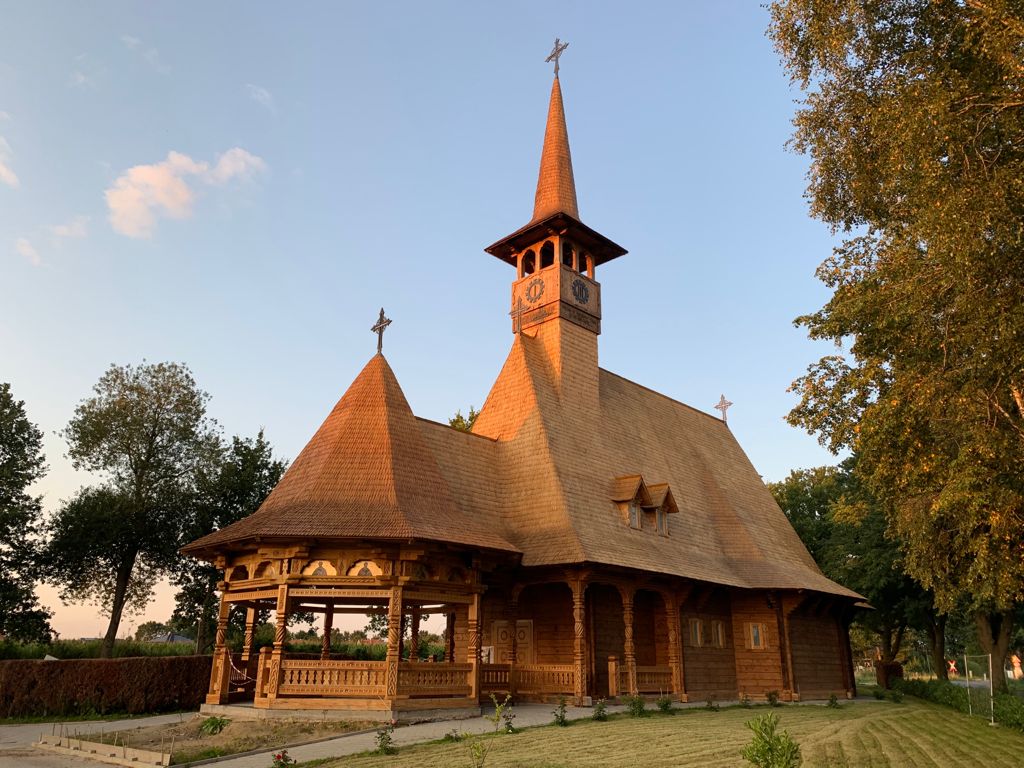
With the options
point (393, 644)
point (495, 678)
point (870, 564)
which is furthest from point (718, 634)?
point (393, 644)

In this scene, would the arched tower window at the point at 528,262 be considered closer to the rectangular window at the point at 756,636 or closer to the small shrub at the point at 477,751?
the rectangular window at the point at 756,636

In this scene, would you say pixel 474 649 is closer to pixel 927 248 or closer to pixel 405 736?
pixel 405 736

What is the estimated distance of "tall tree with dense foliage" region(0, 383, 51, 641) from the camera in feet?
95.3

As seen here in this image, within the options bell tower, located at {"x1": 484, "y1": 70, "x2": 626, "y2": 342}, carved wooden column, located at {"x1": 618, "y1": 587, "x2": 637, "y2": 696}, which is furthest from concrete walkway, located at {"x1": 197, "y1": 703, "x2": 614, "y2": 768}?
bell tower, located at {"x1": 484, "y1": 70, "x2": 626, "y2": 342}

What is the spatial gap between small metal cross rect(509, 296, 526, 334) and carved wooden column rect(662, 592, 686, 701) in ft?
32.4

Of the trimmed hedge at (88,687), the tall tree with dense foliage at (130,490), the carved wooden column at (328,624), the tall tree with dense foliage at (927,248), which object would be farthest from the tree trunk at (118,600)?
the tall tree with dense foliage at (927,248)

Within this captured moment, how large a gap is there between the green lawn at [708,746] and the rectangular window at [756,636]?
7174 mm

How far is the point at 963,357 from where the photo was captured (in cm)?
1279

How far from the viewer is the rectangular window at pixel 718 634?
23.9 metres

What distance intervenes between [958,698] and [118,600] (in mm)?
30898

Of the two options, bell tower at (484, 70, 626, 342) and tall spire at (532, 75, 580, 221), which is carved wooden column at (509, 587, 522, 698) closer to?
bell tower at (484, 70, 626, 342)

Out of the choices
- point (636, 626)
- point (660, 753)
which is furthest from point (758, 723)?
point (636, 626)

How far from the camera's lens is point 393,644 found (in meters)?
15.3

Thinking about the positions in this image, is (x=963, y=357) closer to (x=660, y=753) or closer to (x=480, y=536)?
(x=660, y=753)
